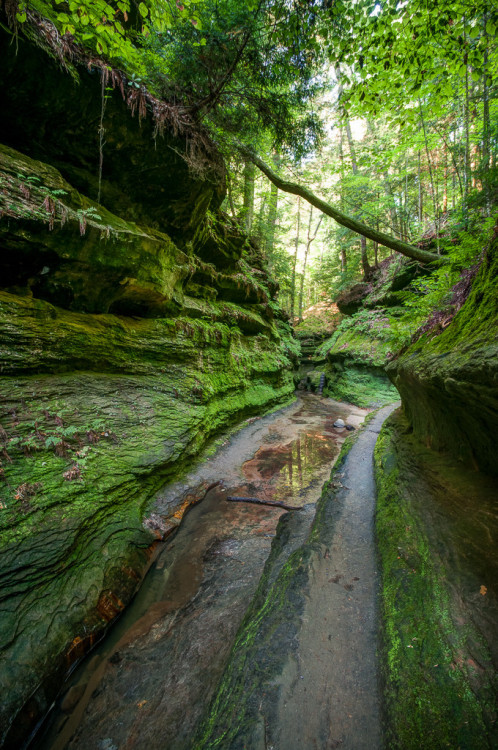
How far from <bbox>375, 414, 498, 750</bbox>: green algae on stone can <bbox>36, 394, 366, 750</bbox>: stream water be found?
155cm

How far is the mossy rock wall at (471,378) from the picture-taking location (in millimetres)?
1944

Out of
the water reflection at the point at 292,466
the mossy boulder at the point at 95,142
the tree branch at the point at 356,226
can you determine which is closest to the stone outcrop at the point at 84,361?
the mossy boulder at the point at 95,142

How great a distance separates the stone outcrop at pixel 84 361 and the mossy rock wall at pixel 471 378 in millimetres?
4151

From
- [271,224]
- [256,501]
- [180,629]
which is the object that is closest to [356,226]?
[256,501]

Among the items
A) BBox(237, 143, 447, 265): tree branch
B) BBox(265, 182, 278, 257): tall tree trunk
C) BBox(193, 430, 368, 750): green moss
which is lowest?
BBox(193, 430, 368, 750): green moss

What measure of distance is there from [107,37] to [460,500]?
7573mm

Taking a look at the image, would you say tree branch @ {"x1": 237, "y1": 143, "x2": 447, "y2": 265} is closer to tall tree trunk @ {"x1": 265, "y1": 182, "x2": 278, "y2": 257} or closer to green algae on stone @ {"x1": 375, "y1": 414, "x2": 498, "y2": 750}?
green algae on stone @ {"x1": 375, "y1": 414, "x2": 498, "y2": 750}

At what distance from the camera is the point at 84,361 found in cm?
562

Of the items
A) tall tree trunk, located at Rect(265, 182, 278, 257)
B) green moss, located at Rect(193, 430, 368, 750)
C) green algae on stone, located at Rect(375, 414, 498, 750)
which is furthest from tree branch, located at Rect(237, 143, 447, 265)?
tall tree trunk, located at Rect(265, 182, 278, 257)

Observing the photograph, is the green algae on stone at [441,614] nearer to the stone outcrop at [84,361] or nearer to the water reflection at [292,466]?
the water reflection at [292,466]

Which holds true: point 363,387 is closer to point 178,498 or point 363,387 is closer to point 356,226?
point 356,226

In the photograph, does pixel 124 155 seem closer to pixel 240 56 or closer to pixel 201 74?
pixel 201 74

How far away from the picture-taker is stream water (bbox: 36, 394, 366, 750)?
2.18 m

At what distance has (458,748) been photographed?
1.38 metres
